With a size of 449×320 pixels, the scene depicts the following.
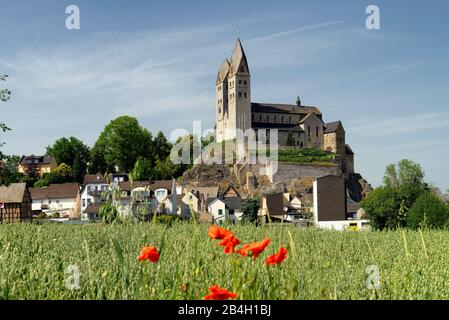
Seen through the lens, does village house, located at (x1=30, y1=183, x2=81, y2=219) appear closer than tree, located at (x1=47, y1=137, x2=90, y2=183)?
Yes

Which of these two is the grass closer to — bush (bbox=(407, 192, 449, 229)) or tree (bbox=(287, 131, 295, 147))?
tree (bbox=(287, 131, 295, 147))

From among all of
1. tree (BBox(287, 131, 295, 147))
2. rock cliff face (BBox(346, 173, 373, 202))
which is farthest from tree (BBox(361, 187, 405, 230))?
tree (BBox(287, 131, 295, 147))

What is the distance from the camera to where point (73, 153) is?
11100 cm

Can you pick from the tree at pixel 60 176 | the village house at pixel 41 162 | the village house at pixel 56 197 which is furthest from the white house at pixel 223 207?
the village house at pixel 41 162

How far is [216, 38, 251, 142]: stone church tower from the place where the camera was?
131m

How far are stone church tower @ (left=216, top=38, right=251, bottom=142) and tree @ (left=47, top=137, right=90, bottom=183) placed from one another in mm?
33025

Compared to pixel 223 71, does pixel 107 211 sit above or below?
below

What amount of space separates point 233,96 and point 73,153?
41563 millimetres

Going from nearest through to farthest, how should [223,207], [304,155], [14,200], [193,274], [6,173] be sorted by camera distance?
[193,274] < [6,173] < [14,200] < [223,207] < [304,155]

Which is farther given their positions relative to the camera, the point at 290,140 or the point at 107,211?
the point at 290,140

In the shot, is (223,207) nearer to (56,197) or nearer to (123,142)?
(123,142)

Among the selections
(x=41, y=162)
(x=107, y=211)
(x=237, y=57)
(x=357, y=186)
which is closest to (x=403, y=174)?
(x=357, y=186)

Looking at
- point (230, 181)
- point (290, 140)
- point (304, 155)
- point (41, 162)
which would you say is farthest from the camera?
point (290, 140)
